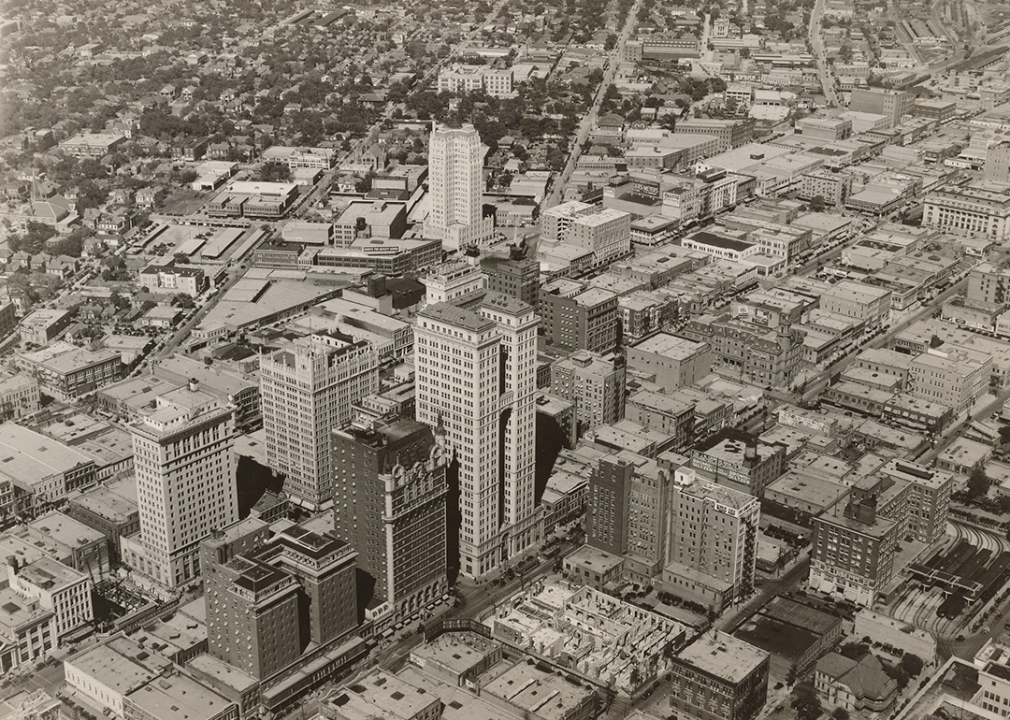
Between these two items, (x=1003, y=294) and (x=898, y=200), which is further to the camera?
(x=898, y=200)

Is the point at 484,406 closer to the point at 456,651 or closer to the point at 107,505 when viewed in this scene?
the point at 456,651

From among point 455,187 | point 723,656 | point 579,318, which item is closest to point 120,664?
point 723,656

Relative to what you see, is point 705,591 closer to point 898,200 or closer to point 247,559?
point 247,559

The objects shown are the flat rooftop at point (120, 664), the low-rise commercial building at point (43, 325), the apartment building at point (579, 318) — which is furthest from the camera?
the low-rise commercial building at point (43, 325)

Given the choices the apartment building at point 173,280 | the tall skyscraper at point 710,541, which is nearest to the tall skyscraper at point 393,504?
the tall skyscraper at point 710,541

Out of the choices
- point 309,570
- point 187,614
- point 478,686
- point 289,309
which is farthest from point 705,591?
point 289,309

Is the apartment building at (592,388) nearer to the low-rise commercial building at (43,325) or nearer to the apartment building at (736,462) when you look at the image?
the apartment building at (736,462)
